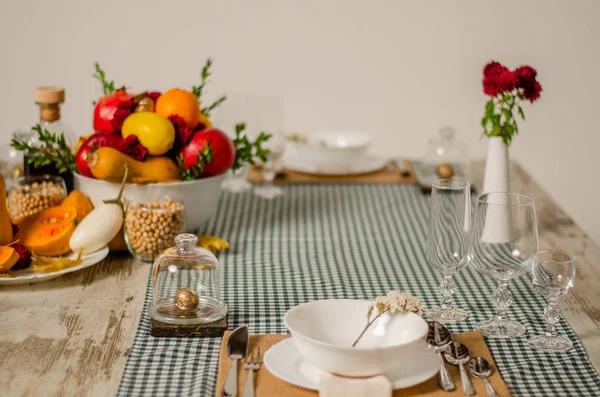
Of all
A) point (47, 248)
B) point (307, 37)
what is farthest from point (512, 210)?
point (307, 37)

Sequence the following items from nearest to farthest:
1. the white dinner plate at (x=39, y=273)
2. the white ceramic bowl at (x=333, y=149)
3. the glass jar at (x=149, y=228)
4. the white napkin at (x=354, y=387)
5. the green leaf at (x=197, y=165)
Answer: the white napkin at (x=354, y=387) < the white dinner plate at (x=39, y=273) < the glass jar at (x=149, y=228) < the green leaf at (x=197, y=165) < the white ceramic bowl at (x=333, y=149)

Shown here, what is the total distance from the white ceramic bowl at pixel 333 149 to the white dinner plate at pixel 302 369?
3.60ft

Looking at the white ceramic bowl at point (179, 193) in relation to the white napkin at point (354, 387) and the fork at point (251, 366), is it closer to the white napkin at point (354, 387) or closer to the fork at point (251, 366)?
the fork at point (251, 366)

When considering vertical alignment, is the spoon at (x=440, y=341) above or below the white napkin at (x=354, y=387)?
below

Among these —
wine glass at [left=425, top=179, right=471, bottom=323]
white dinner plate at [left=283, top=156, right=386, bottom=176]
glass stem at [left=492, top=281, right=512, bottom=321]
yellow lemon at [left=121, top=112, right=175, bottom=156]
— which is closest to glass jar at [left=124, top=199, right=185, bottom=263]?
yellow lemon at [left=121, top=112, right=175, bottom=156]

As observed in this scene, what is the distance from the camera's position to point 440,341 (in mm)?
1046

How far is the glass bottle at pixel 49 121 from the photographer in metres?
1.64

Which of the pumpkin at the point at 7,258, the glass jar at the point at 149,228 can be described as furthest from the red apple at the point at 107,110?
the pumpkin at the point at 7,258

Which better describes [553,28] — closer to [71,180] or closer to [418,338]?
[71,180]

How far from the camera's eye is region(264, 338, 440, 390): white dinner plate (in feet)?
3.00

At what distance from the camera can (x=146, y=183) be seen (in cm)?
147

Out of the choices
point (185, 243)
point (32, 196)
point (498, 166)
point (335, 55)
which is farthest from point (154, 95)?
point (335, 55)

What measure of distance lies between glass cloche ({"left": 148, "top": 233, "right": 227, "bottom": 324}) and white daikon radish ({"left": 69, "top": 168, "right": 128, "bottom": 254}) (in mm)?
262

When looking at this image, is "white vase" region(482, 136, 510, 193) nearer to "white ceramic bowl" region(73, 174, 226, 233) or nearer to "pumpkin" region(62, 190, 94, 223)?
"white ceramic bowl" region(73, 174, 226, 233)
